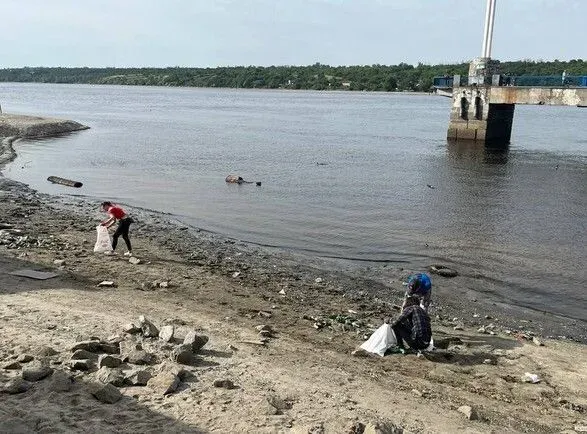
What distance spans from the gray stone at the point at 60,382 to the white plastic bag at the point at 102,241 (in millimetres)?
8511

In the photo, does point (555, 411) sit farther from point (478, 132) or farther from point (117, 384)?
point (478, 132)

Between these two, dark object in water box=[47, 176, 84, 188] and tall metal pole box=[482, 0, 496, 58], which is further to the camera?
tall metal pole box=[482, 0, 496, 58]

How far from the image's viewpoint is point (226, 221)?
2383 cm

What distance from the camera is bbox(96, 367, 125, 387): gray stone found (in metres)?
7.99

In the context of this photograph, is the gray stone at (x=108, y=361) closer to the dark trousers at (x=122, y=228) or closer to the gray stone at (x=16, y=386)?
the gray stone at (x=16, y=386)

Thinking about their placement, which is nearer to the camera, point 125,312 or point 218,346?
point 218,346

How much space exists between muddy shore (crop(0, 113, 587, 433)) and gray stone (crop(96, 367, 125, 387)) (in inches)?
9.1

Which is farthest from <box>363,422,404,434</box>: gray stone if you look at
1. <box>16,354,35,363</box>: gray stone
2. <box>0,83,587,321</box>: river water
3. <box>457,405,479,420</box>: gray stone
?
<box>0,83,587,321</box>: river water

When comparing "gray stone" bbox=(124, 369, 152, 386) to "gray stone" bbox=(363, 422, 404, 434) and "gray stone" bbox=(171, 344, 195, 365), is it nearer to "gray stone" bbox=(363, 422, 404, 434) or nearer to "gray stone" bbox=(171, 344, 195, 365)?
"gray stone" bbox=(171, 344, 195, 365)

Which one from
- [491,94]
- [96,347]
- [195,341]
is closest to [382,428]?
[195,341]

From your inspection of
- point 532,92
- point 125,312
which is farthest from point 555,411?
point 532,92

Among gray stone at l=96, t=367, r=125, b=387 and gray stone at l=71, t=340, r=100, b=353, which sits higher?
gray stone at l=96, t=367, r=125, b=387

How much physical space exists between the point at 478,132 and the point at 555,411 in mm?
50618

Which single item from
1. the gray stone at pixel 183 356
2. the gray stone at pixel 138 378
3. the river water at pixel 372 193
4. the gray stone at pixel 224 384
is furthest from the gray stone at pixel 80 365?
the river water at pixel 372 193
